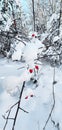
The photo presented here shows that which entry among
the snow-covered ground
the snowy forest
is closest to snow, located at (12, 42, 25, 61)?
the snowy forest

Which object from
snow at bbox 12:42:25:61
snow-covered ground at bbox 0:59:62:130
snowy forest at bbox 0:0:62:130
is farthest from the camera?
snow-covered ground at bbox 0:59:62:130

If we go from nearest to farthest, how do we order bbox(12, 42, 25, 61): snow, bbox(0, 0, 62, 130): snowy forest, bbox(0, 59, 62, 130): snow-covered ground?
bbox(12, 42, 25, 61): snow
bbox(0, 0, 62, 130): snowy forest
bbox(0, 59, 62, 130): snow-covered ground

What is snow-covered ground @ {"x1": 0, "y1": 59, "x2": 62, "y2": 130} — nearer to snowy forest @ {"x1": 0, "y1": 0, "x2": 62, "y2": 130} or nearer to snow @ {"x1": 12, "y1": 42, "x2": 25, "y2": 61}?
snowy forest @ {"x1": 0, "y1": 0, "x2": 62, "y2": 130}

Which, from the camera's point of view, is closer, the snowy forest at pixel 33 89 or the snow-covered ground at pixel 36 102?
the snowy forest at pixel 33 89

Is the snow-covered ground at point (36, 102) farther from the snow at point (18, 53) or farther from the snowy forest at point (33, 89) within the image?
the snow at point (18, 53)

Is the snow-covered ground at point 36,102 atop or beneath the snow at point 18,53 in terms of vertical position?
beneath

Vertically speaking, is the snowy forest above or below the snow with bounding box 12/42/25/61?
below

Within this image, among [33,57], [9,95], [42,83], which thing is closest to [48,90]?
[42,83]

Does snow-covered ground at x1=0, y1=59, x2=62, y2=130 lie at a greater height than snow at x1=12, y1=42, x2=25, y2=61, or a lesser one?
lesser

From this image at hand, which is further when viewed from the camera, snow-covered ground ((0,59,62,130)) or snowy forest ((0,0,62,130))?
snow-covered ground ((0,59,62,130))

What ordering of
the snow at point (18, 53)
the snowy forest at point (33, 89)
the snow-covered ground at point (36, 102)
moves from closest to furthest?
1. the snow at point (18, 53)
2. the snowy forest at point (33, 89)
3. the snow-covered ground at point (36, 102)

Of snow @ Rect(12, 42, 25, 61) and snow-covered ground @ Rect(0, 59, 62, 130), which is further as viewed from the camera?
snow-covered ground @ Rect(0, 59, 62, 130)

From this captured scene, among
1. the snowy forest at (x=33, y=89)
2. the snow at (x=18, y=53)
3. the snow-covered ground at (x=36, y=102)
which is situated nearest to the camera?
the snow at (x=18, y=53)

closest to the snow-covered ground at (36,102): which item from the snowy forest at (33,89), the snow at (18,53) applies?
the snowy forest at (33,89)
